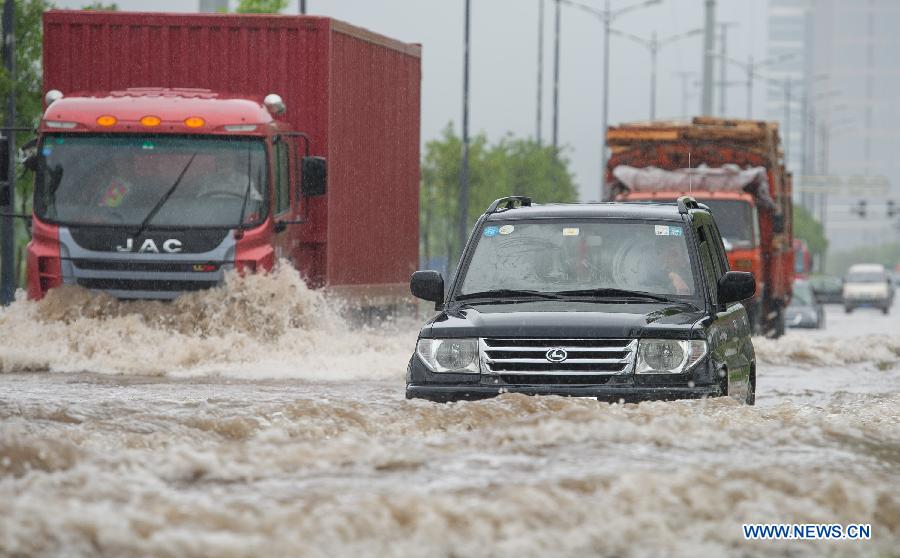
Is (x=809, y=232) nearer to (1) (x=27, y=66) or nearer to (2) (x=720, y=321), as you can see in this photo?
(1) (x=27, y=66)

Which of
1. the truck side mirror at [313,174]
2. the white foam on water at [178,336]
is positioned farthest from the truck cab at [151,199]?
the truck side mirror at [313,174]

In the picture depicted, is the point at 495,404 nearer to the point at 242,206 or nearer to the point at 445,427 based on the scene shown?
the point at 445,427

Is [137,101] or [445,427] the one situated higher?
Answer: [137,101]

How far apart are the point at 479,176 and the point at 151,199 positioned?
49.3 metres

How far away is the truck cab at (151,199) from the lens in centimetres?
1898

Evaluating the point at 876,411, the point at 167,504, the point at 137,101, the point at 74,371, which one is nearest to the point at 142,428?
the point at 167,504

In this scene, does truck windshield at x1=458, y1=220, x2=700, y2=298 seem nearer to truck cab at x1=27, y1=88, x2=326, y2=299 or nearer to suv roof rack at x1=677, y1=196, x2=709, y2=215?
suv roof rack at x1=677, y1=196, x2=709, y2=215

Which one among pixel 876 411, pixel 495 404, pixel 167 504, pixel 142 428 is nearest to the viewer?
pixel 167 504

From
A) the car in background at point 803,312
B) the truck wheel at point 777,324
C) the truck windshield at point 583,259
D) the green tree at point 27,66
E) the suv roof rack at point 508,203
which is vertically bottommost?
the car in background at point 803,312

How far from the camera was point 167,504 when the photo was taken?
785 centimetres

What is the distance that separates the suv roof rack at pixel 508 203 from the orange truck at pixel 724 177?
1373 centimetres

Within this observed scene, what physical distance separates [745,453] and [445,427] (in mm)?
1862

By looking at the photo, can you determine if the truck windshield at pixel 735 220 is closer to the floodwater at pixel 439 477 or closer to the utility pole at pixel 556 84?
the floodwater at pixel 439 477

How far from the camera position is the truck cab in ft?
62.3
